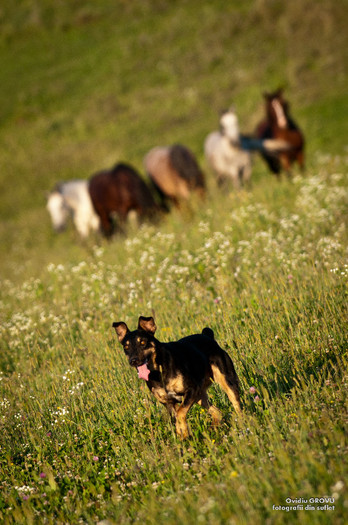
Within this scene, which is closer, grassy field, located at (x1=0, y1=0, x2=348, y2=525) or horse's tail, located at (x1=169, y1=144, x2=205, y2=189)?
grassy field, located at (x1=0, y1=0, x2=348, y2=525)

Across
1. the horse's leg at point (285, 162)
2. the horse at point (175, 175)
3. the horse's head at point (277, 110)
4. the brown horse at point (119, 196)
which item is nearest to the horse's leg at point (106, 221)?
the brown horse at point (119, 196)

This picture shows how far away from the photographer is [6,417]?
5684 mm

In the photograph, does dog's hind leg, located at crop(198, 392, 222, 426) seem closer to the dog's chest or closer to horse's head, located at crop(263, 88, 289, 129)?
the dog's chest

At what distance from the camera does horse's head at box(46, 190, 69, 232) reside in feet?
58.6

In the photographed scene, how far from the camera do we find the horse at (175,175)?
16.3 metres

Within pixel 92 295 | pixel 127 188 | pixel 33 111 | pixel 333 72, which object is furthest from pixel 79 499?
pixel 33 111

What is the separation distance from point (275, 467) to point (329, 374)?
3.61 ft

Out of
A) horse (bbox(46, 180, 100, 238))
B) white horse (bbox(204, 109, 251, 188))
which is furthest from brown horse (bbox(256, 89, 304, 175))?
horse (bbox(46, 180, 100, 238))

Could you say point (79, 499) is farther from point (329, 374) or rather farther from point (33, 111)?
point (33, 111)

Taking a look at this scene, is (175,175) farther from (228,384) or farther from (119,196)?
(228,384)

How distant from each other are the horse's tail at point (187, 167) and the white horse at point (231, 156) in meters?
0.63

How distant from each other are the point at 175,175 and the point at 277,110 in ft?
11.2

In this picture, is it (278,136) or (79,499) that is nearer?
(79,499)

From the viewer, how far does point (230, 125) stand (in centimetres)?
1516
